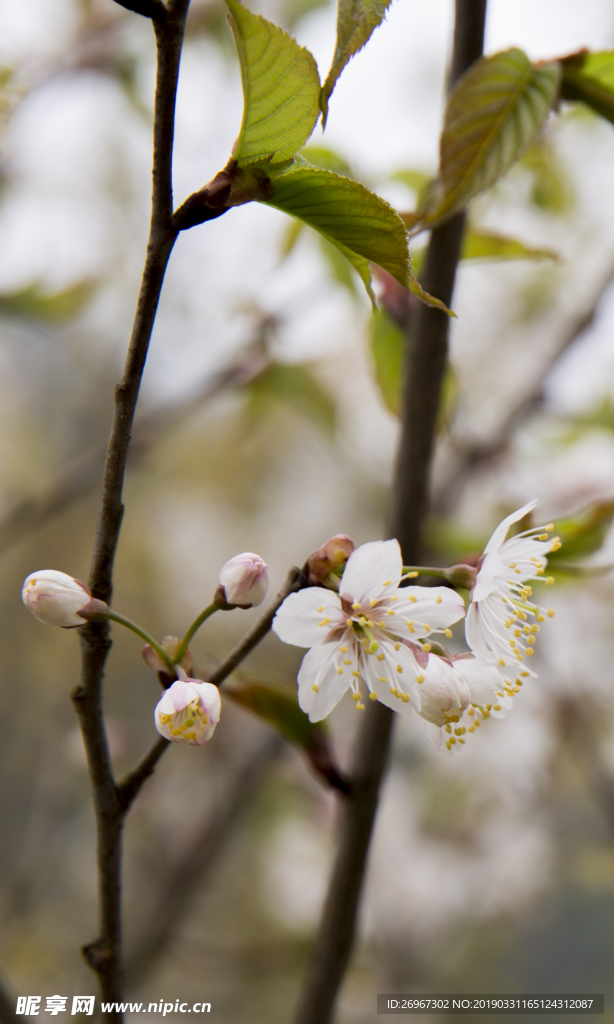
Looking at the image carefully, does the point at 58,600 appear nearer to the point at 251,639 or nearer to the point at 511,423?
the point at 251,639

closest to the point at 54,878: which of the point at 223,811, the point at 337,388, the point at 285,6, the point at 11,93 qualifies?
the point at 223,811

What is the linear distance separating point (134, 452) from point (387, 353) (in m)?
0.40

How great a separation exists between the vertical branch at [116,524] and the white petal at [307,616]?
6 cm

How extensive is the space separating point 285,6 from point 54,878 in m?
1.62

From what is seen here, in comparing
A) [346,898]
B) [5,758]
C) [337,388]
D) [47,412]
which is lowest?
[5,758]

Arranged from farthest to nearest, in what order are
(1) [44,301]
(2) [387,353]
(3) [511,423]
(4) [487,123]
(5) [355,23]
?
(3) [511,423] < (1) [44,301] < (2) [387,353] < (4) [487,123] < (5) [355,23]

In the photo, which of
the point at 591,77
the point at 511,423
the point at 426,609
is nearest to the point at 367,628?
the point at 426,609

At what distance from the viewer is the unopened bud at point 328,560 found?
224 millimetres

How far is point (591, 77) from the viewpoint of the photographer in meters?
0.29

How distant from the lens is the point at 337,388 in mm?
1259

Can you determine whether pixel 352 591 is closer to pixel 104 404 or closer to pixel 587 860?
pixel 587 860

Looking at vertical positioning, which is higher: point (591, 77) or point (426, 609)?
point (591, 77)

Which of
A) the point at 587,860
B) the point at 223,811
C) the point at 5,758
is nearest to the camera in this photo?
the point at 587,860

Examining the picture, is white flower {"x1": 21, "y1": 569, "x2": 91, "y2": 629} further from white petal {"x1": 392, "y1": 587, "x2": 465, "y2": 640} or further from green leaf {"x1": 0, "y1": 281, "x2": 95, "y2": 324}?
green leaf {"x1": 0, "y1": 281, "x2": 95, "y2": 324}
